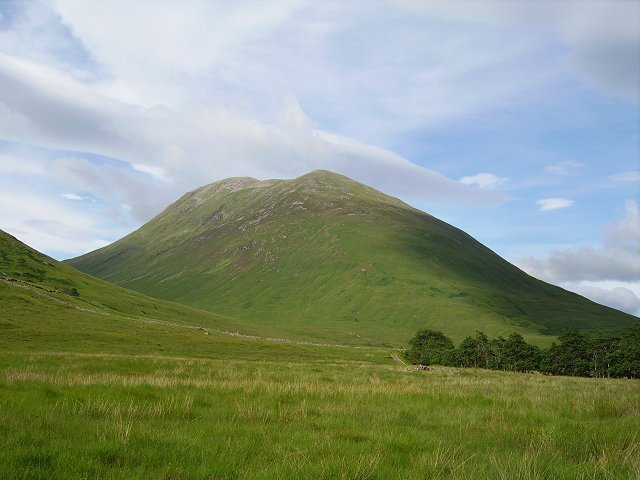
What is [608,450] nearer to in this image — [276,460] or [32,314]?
[276,460]

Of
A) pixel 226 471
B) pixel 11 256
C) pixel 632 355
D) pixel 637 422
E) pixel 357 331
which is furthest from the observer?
pixel 357 331

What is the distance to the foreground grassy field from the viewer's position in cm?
682

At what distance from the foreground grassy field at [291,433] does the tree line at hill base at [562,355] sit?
68.8m

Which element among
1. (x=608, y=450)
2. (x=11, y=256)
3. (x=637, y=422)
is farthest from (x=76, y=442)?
(x=11, y=256)

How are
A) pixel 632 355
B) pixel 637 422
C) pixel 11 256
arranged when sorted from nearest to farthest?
1. pixel 637 422
2. pixel 632 355
3. pixel 11 256

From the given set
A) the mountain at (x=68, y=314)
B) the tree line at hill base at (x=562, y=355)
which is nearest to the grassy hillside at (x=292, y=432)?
the mountain at (x=68, y=314)

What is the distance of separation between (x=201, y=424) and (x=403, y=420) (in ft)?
17.3

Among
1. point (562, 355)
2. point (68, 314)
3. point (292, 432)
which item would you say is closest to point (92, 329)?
point (68, 314)

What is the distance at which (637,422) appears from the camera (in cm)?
1159

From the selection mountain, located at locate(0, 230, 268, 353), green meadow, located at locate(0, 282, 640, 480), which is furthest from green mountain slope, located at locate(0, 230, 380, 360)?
green meadow, located at locate(0, 282, 640, 480)

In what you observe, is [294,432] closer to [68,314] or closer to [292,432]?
[292,432]

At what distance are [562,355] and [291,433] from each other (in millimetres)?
82109

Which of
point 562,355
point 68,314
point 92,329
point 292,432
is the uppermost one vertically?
point 292,432

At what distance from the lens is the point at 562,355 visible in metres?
77.6
